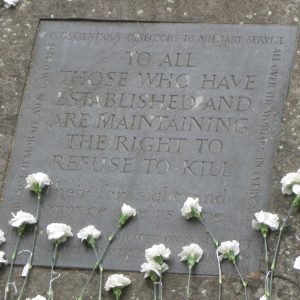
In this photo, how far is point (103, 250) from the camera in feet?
14.5

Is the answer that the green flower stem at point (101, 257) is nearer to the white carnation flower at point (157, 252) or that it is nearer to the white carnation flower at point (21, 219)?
the white carnation flower at point (157, 252)

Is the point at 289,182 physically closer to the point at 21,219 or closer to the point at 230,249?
the point at 230,249

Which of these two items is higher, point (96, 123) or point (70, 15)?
point (70, 15)

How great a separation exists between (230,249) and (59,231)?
0.75 m

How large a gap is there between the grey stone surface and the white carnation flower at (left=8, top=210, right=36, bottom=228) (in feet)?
0.66

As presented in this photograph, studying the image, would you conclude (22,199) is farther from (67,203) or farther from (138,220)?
(138,220)

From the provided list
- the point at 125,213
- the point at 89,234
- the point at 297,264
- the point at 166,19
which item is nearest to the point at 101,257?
Answer: the point at 89,234

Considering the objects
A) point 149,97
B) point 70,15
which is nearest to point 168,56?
point 149,97

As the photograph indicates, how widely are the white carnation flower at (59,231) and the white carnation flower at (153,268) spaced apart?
386mm

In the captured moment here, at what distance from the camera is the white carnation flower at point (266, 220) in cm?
427

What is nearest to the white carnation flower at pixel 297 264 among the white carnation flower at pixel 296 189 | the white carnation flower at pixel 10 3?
the white carnation flower at pixel 296 189

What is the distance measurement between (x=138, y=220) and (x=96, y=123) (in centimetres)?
55

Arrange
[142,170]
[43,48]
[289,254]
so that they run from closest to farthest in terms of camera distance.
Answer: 1. [289,254]
2. [142,170]
3. [43,48]

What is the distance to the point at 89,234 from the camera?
442 cm
